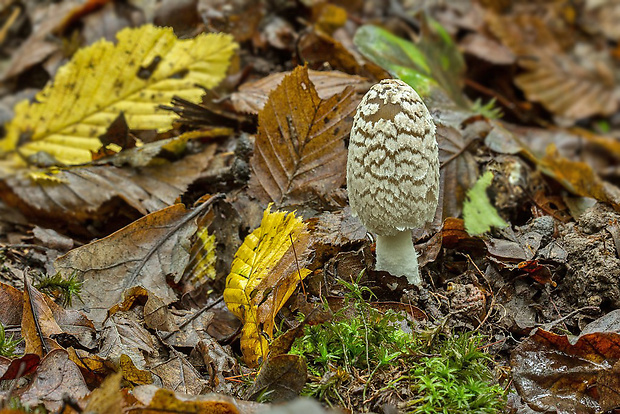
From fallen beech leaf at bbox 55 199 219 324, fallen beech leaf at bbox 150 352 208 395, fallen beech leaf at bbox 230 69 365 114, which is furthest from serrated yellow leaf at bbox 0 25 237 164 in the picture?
fallen beech leaf at bbox 150 352 208 395

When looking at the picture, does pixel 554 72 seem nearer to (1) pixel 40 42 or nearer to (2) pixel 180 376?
(1) pixel 40 42

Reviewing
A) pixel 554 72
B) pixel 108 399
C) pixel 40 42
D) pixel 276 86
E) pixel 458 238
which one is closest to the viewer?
pixel 108 399

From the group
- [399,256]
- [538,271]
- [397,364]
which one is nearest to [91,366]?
[397,364]

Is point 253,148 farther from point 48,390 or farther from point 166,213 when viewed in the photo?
point 48,390

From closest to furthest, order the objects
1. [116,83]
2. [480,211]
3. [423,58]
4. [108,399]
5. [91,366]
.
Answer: [108,399] → [91,366] → [480,211] → [116,83] → [423,58]

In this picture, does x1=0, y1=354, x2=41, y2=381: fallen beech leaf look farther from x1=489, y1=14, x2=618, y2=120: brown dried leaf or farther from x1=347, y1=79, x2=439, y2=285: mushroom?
x1=489, y1=14, x2=618, y2=120: brown dried leaf

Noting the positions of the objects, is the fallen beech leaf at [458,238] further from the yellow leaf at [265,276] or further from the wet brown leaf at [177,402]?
the wet brown leaf at [177,402]

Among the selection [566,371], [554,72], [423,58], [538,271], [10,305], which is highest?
[423,58]
